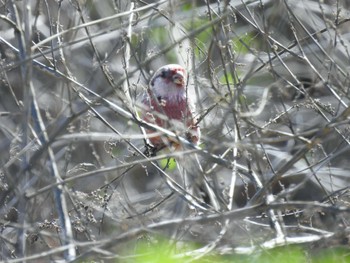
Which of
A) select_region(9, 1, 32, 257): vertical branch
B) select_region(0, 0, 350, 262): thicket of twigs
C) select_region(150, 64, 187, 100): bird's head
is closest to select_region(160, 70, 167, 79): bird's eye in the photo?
select_region(150, 64, 187, 100): bird's head

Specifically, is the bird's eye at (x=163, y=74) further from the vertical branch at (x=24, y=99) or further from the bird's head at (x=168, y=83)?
the vertical branch at (x=24, y=99)

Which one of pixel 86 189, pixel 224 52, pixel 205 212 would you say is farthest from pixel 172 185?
pixel 86 189

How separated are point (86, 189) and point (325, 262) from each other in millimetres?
4392

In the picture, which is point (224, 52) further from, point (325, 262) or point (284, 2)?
point (325, 262)

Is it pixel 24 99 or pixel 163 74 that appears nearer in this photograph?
pixel 24 99

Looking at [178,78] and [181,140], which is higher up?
[178,78]

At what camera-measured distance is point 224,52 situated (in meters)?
4.39

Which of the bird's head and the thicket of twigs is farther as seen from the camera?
the bird's head

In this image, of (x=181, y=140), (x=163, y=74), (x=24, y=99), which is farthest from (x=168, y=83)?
(x=24, y=99)

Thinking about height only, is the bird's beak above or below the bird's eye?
below

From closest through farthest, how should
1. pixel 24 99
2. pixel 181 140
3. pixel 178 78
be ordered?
pixel 24 99 → pixel 181 140 → pixel 178 78

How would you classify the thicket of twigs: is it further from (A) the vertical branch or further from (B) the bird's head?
(B) the bird's head

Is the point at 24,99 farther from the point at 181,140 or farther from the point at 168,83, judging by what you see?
the point at 168,83

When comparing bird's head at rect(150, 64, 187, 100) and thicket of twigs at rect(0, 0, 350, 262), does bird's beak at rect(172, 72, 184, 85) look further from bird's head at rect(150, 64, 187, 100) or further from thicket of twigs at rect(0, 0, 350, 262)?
thicket of twigs at rect(0, 0, 350, 262)
